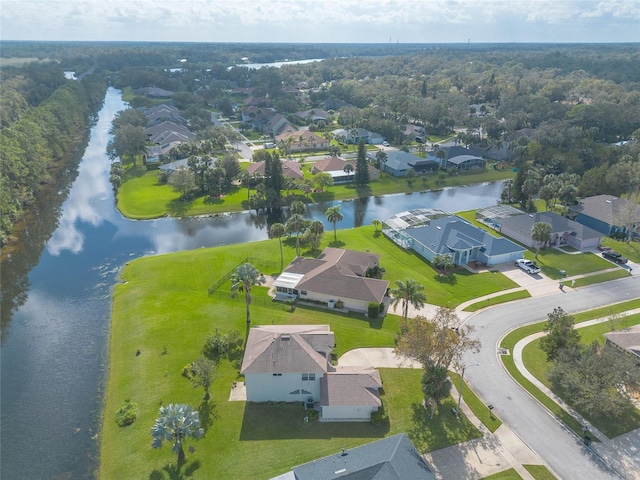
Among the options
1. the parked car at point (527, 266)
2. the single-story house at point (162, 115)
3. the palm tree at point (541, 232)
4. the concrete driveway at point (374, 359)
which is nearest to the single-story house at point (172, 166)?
the single-story house at point (162, 115)

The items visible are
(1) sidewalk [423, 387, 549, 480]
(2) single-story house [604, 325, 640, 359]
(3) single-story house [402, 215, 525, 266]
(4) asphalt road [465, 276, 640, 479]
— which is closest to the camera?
(1) sidewalk [423, 387, 549, 480]

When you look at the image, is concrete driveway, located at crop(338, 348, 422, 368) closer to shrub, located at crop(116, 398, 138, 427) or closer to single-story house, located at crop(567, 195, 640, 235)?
shrub, located at crop(116, 398, 138, 427)

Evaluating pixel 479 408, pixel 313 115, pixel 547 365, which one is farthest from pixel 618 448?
pixel 313 115

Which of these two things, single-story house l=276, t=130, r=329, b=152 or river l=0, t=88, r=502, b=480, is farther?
single-story house l=276, t=130, r=329, b=152

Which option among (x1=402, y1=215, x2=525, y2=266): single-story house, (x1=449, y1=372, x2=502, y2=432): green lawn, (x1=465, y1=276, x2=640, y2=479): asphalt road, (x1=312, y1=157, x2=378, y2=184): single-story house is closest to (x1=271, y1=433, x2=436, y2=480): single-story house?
(x1=449, y1=372, x2=502, y2=432): green lawn

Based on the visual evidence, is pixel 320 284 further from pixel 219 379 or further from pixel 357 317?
pixel 219 379

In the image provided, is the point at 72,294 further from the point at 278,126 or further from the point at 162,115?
the point at 162,115
